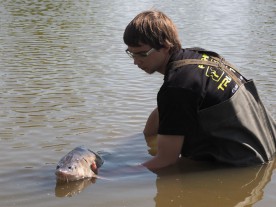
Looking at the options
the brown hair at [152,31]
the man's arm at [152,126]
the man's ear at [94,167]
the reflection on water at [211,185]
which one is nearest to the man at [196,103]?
the brown hair at [152,31]

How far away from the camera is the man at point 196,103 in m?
4.26

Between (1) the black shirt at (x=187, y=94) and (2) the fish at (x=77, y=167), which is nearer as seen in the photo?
(1) the black shirt at (x=187, y=94)

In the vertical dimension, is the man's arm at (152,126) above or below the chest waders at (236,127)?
below

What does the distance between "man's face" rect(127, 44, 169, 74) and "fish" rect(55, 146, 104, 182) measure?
1012 mm

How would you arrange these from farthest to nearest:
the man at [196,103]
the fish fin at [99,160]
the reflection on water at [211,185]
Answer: the fish fin at [99,160]
the man at [196,103]
the reflection on water at [211,185]

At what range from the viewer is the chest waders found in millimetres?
4445

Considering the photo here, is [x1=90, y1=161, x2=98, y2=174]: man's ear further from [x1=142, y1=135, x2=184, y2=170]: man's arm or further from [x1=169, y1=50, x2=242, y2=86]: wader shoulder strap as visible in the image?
[x1=169, y1=50, x2=242, y2=86]: wader shoulder strap

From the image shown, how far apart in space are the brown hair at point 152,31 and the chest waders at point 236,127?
215 mm

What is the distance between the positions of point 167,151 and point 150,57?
83cm

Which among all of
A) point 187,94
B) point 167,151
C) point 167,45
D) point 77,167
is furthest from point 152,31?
point 77,167

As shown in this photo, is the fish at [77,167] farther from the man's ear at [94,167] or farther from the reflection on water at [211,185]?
the reflection on water at [211,185]

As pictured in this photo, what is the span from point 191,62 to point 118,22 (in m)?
11.8

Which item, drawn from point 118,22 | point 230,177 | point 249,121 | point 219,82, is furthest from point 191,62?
point 118,22

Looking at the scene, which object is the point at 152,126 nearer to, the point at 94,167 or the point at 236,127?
the point at 94,167
